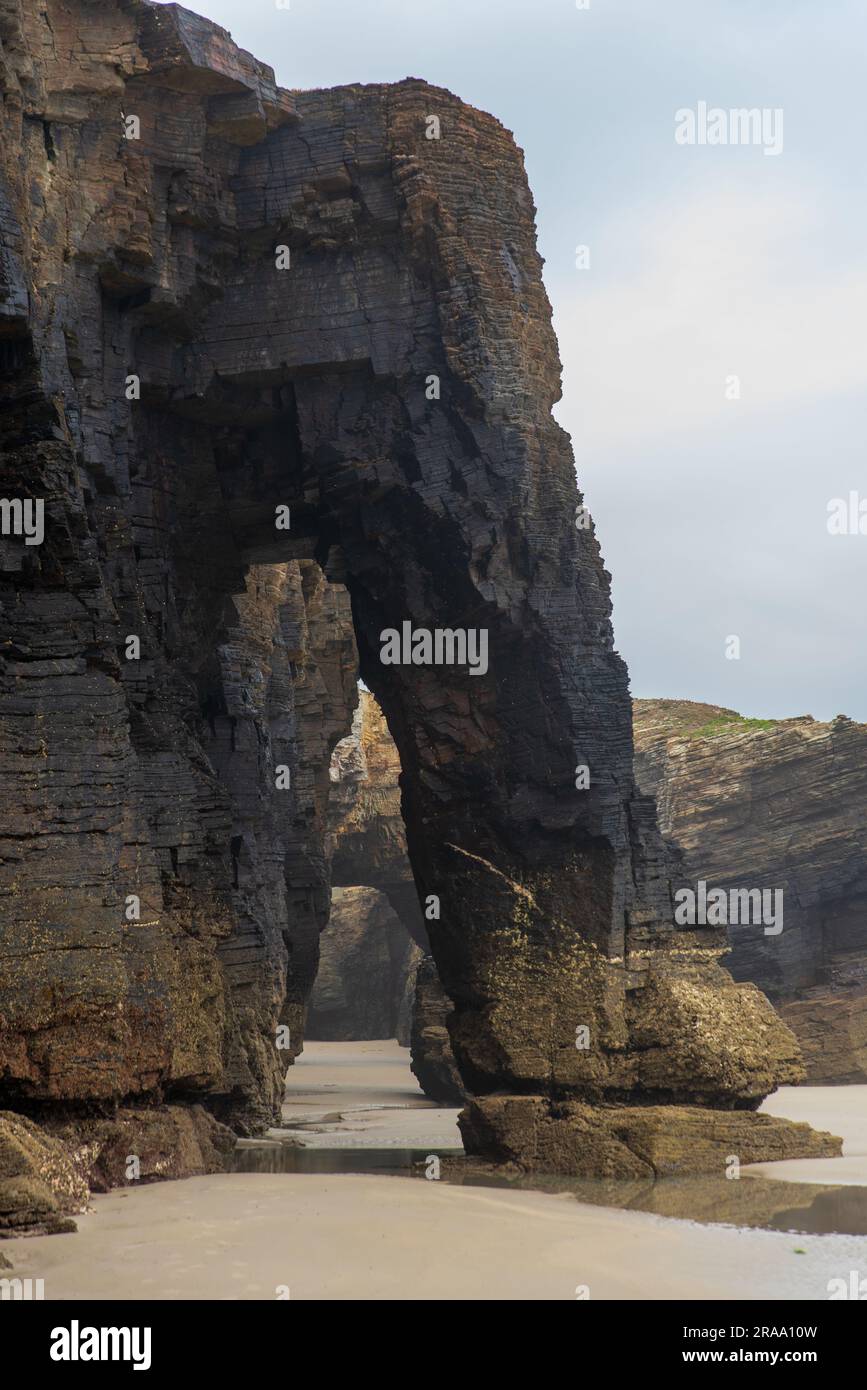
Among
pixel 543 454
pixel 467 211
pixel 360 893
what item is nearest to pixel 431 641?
pixel 543 454

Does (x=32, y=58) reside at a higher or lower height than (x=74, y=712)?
higher

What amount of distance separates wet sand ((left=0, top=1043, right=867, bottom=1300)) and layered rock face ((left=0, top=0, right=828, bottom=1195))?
245 cm

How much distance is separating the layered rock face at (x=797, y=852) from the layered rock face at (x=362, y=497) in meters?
17.8

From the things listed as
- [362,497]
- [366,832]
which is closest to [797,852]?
[366,832]

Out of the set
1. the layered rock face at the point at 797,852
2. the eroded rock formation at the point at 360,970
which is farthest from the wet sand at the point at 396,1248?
the eroded rock formation at the point at 360,970

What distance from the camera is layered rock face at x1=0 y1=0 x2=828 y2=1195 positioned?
19312 mm

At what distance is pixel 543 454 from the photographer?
71.6 feet

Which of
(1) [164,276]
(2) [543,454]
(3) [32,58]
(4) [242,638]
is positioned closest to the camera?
(3) [32,58]

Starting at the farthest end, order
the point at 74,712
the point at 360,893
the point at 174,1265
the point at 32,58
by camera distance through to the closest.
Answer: the point at 360,893, the point at 32,58, the point at 74,712, the point at 174,1265

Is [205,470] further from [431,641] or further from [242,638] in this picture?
[242,638]

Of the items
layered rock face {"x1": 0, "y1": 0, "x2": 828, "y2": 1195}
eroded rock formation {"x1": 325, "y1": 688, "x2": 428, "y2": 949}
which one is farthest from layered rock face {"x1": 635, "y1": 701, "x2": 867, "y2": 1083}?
layered rock face {"x1": 0, "y1": 0, "x2": 828, "y2": 1195}

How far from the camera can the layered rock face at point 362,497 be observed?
1931 centimetres

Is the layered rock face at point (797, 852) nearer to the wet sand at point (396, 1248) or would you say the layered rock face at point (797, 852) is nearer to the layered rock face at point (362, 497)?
the layered rock face at point (362, 497)
